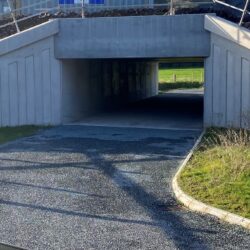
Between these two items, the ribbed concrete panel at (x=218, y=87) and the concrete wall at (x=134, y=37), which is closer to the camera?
the ribbed concrete panel at (x=218, y=87)

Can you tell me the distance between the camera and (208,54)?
1449 cm

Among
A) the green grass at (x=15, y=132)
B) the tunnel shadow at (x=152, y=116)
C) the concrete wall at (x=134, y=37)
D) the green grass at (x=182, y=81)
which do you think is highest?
the concrete wall at (x=134, y=37)

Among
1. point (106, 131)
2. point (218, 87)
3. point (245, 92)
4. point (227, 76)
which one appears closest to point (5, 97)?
point (106, 131)

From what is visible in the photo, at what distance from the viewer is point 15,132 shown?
14.8 m

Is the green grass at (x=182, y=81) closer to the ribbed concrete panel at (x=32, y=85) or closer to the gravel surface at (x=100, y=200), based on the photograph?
the ribbed concrete panel at (x=32, y=85)

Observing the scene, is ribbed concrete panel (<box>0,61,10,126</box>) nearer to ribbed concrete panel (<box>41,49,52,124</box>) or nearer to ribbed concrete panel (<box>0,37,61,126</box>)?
ribbed concrete panel (<box>0,37,61,126</box>)

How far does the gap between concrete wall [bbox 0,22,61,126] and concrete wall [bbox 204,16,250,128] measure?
4.32m

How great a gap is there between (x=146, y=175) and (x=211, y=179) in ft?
4.46

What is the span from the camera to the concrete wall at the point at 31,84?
15.8m

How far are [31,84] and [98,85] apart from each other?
423 cm

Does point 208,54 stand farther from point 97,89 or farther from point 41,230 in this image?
point 41,230

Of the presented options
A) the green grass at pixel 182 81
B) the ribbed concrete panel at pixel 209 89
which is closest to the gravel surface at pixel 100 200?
the ribbed concrete panel at pixel 209 89

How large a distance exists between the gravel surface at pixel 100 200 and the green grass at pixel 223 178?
33 centimetres

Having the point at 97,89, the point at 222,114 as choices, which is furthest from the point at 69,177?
the point at 97,89
